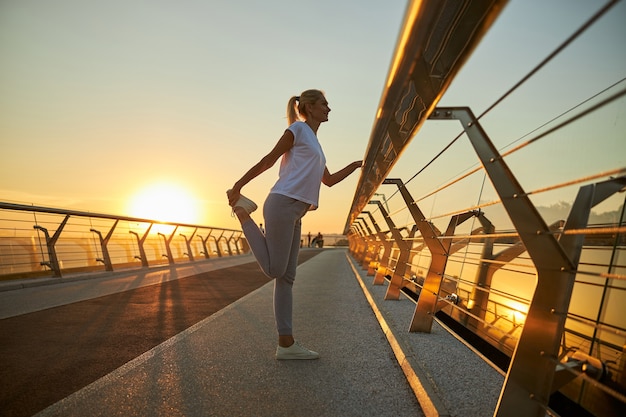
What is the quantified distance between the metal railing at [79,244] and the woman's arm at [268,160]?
6901mm

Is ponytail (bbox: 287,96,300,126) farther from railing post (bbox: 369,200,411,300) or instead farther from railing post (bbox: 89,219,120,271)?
railing post (bbox: 89,219,120,271)

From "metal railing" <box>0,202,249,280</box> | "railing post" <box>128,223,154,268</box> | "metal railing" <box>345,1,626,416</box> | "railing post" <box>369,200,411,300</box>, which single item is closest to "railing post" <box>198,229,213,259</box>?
"metal railing" <box>0,202,249,280</box>

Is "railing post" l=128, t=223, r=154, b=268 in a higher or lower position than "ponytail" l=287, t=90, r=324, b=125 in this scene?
lower

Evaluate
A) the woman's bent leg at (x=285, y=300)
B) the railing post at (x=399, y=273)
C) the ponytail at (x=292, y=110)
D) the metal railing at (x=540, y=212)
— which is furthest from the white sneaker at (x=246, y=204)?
the railing post at (x=399, y=273)

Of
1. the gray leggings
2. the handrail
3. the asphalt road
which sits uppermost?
the handrail

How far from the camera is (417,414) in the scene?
193 centimetres

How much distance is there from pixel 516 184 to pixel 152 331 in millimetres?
3366

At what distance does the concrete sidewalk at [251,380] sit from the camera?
2.01m

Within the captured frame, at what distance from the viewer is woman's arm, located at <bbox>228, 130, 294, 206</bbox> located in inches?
109

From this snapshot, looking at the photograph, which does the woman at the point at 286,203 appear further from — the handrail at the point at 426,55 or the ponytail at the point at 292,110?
the handrail at the point at 426,55

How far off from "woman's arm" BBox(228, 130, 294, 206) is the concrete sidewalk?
1236 millimetres

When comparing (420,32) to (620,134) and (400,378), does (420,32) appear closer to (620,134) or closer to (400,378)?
(620,134)

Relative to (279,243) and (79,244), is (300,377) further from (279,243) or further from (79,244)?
(79,244)

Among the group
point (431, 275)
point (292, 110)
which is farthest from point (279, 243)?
point (431, 275)
